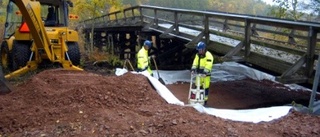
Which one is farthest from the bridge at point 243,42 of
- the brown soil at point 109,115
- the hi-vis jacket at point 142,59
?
the hi-vis jacket at point 142,59

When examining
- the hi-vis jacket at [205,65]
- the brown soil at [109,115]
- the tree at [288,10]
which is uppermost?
the tree at [288,10]

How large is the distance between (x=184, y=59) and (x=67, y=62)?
6553 mm

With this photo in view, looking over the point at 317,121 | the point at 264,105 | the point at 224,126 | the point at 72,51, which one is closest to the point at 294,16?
the point at 264,105

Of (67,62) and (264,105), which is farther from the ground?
(67,62)

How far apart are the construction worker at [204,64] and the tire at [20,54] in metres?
4.82

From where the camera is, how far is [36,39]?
934cm

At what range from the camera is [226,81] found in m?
12.8

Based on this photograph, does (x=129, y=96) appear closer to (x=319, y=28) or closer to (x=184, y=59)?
(x=319, y=28)

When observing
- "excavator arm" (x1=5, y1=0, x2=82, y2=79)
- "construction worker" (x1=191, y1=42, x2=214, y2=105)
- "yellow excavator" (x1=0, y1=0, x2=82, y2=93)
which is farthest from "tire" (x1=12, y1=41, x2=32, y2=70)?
"construction worker" (x1=191, y1=42, x2=214, y2=105)

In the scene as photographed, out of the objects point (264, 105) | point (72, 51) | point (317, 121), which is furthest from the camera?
point (72, 51)

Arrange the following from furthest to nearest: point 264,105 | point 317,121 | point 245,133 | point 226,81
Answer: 1. point 226,81
2. point 264,105
3. point 317,121
4. point 245,133

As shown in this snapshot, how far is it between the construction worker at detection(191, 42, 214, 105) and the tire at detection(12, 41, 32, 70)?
4819 millimetres

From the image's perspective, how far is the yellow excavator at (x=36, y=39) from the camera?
8969 millimetres

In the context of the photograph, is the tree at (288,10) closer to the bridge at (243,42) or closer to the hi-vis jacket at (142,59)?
the bridge at (243,42)
